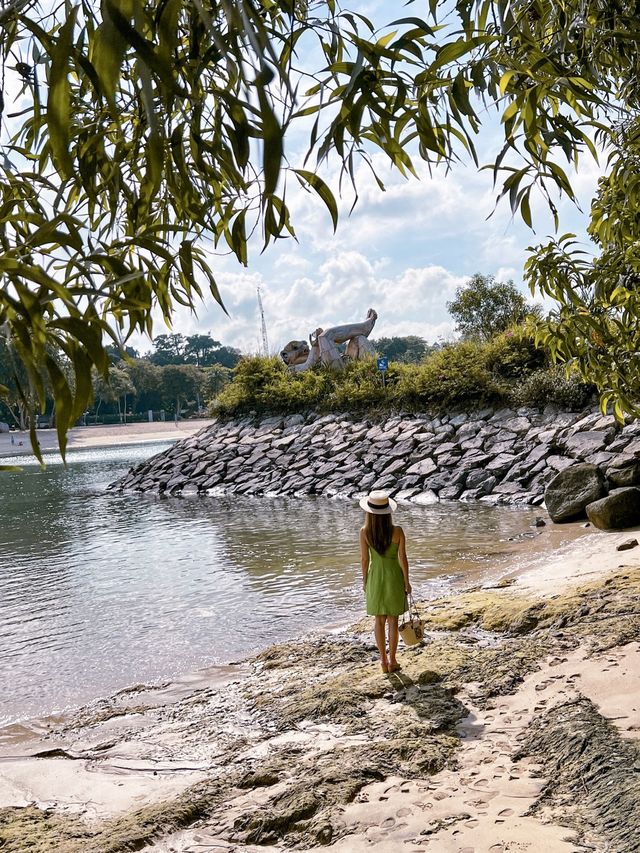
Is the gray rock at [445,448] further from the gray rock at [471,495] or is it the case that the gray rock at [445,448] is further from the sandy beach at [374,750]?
the sandy beach at [374,750]

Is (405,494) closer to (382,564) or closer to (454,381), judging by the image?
(454,381)

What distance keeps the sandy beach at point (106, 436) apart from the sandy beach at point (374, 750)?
49.1 meters

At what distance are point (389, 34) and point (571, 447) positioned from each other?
14.6m

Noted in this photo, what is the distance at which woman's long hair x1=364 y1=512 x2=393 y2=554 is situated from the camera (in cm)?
587

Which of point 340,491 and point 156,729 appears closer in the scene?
point 156,729

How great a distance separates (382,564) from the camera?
5.86 metres

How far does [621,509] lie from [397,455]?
9.24 meters

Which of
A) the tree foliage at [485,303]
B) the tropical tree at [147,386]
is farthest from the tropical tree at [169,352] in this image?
the tree foliage at [485,303]

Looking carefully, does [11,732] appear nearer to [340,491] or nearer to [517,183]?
[517,183]

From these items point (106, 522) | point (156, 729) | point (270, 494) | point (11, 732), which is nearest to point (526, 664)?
point (156, 729)

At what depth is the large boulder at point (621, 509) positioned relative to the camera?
1014 cm

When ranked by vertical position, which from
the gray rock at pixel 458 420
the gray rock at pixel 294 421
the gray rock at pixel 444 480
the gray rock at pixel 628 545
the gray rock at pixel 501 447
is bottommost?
the gray rock at pixel 444 480

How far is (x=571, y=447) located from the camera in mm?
15609

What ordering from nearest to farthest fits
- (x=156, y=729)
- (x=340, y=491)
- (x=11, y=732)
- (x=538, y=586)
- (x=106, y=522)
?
(x=156, y=729) < (x=11, y=732) < (x=538, y=586) < (x=106, y=522) < (x=340, y=491)
